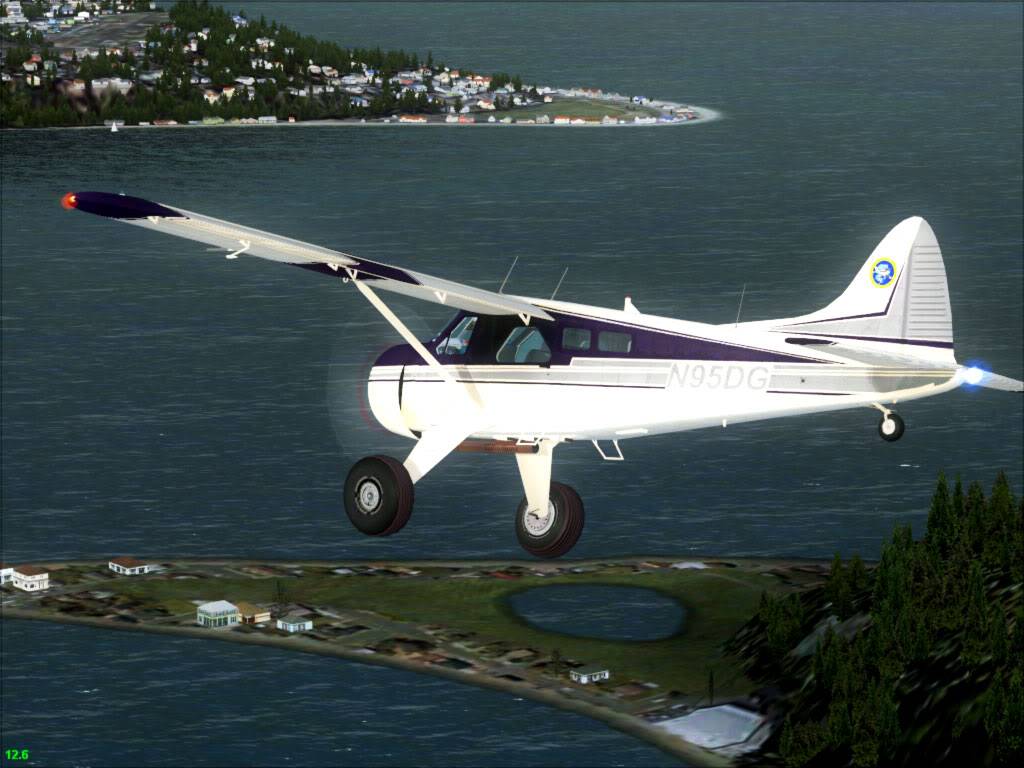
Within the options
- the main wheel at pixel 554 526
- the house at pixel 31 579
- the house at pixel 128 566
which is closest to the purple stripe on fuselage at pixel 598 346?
the main wheel at pixel 554 526

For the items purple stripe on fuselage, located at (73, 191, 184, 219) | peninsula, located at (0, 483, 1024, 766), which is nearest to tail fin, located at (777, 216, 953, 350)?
purple stripe on fuselage, located at (73, 191, 184, 219)

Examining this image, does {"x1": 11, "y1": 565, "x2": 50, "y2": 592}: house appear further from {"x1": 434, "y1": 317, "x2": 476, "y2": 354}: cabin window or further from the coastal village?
{"x1": 434, "y1": 317, "x2": 476, "y2": 354}: cabin window

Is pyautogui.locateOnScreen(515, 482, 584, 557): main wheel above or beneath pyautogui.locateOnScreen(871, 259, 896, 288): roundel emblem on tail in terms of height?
beneath

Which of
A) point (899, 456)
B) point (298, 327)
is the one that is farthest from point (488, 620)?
point (298, 327)

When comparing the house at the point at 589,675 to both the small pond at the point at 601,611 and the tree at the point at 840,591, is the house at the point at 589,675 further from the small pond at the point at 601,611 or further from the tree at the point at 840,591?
the tree at the point at 840,591

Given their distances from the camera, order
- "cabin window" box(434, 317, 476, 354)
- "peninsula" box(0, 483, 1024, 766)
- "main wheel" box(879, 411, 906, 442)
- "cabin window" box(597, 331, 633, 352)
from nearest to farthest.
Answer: "main wheel" box(879, 411, 906, 442) → "cabin window" box(597, 331, 633, 352) → "cabin window" box(434, 317, 476, 354) → "peninsula" box(0, 483, 1024, 766)

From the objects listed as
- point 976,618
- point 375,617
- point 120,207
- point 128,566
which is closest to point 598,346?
point 120,207

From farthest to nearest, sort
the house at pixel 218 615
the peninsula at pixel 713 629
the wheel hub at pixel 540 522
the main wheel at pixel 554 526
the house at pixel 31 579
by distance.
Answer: the house at pixel 31 579 → the house at pixel 218 615 → the peninsula at pixel 713 629 → the wheel hub at pixel 540 522 → the main wheel at pixel 554 526
